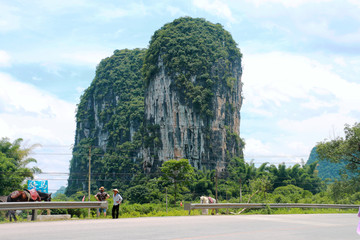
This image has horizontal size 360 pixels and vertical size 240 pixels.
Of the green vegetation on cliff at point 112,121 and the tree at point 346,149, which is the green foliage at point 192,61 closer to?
the green vegetation on cliff at point 112,121

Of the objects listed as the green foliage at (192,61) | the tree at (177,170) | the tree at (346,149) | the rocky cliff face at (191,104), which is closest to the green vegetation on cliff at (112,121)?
the rocky cliff face at (191,104)

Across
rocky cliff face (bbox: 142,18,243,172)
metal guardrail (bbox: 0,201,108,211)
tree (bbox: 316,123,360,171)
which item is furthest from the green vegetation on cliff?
metal guardrail (bbox: 0,201,108,211)

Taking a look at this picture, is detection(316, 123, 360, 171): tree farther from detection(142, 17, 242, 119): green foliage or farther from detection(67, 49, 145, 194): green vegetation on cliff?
detection(67, 49, 145, 194): green vegetation on cliff

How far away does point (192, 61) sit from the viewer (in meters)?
92.4

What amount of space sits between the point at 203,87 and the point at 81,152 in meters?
58.2

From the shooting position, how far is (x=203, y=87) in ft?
299

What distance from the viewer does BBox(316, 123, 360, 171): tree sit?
3256 cm

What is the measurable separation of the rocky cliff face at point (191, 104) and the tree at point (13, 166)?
43.2 metres

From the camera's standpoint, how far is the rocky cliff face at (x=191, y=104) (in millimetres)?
89062

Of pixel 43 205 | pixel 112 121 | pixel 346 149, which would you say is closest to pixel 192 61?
pixel 112 121

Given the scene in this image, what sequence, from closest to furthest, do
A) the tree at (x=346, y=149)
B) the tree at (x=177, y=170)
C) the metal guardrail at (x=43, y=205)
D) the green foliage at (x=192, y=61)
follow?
1. the metal guardrail at (x=43, y=205)
2. the tree at (x=346, y=149)
3. the tree at (x=177, y=170)
4. the green foliage at (x=192, y=61)

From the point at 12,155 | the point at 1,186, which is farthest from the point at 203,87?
the point at 1,186

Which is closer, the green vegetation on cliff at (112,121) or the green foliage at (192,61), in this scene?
the green foliage at (192,61)

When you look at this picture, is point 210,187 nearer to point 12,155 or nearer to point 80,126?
point 12,155
